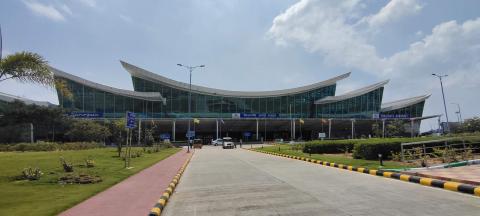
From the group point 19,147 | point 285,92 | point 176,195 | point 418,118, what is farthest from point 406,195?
point 418,118

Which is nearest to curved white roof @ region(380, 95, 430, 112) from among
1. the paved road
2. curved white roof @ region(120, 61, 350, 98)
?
curved white roof @ region(120, 61, 350, 98)

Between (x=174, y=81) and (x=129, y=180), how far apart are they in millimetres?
87103

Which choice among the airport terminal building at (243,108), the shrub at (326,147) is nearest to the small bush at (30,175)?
the shrub at (326,147)

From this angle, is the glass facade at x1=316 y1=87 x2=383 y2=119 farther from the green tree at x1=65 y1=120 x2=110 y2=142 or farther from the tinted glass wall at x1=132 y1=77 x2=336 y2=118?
the green tree at x1=65 y1=120 x2=110 y2=142

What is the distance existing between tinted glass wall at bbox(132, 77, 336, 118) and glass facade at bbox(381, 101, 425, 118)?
18525mm

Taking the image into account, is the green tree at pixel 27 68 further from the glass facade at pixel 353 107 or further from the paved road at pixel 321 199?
the glass facade at pixel 353 107

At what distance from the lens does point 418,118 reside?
4350 inches

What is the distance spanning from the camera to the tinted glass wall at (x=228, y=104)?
336 ft

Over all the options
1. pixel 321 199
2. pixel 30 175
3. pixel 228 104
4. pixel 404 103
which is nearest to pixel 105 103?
pixel 228 104

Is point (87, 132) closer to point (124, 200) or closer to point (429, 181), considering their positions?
point (124, 200)

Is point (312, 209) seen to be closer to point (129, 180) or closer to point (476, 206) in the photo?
point (476, 206)

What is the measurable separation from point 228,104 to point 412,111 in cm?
4678

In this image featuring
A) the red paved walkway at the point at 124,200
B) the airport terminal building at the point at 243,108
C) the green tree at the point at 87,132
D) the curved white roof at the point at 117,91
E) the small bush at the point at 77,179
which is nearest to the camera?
the red paved walkway at the point at 124,200

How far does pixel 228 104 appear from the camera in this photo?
105500mm
